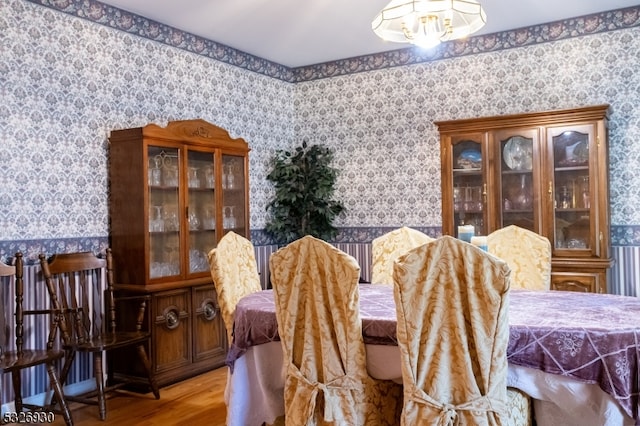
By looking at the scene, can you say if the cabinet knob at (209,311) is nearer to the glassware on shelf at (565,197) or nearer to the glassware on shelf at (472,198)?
the glassware on shelf at (472,198)

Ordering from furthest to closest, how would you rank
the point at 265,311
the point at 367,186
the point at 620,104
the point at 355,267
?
the point at 367,186
the point at 620,104
the point at 265,311
the point at 355,267

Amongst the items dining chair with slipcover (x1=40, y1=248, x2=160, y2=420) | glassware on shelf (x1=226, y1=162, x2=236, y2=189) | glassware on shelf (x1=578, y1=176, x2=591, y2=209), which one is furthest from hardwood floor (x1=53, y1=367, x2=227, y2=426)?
glassware on shelf (x1=578, y1=176, x2=591, y2=209)

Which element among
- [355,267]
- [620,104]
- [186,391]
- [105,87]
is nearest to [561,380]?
[355,267]

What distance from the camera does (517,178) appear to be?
464 cm

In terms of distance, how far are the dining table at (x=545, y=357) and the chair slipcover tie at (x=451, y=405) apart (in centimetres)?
20

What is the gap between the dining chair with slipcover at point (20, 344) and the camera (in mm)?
3232

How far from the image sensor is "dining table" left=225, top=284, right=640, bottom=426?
2135mm

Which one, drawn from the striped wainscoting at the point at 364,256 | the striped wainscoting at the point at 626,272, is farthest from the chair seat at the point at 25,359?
the striped wainscoting at the point at 626,272

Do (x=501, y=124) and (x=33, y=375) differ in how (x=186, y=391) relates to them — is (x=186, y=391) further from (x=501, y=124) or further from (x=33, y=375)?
(x=501, y=124)

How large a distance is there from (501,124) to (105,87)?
9.95ft

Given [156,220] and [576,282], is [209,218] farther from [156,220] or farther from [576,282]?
[576,282]

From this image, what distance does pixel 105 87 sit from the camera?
13.8 ft

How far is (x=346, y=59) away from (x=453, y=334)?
414 cm

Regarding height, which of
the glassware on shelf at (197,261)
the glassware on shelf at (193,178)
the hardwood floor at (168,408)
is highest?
the glassware on shelf at (193,178)
